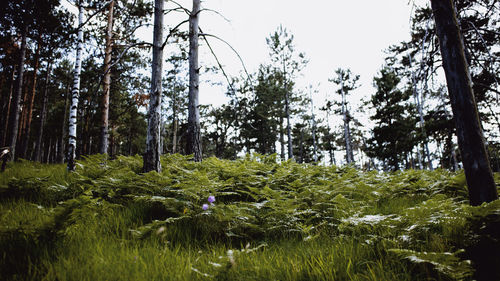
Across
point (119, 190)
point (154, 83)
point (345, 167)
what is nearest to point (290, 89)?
point (345, 167)

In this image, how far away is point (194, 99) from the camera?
739cm

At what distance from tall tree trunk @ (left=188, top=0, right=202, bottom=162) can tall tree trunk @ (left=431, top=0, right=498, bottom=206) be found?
6.11 m

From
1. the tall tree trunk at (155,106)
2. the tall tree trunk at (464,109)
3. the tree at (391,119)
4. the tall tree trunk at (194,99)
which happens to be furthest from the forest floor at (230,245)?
the tree at (391,119)

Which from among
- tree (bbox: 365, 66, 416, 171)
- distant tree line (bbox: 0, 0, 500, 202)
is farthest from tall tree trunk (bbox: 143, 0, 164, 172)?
tree (bbox: 365, 66, 416, 171)

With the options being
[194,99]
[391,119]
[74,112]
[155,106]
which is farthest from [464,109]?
[391,119]

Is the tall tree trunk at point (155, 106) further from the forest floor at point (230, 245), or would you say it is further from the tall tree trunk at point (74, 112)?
the tall tree trunk at point (74, 112)

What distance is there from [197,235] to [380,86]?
26.2 meters

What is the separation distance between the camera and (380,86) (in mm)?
22906

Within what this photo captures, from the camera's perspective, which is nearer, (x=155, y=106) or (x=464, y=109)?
(x=464, y=109)

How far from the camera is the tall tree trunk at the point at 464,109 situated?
2324mm

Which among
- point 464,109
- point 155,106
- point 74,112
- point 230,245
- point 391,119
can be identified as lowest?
point 230,245

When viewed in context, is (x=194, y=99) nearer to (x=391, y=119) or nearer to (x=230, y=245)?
(x=230, y=245)

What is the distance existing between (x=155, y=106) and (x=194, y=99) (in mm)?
2994

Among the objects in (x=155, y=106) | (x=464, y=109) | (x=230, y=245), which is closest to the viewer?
(x=230, y=245)
